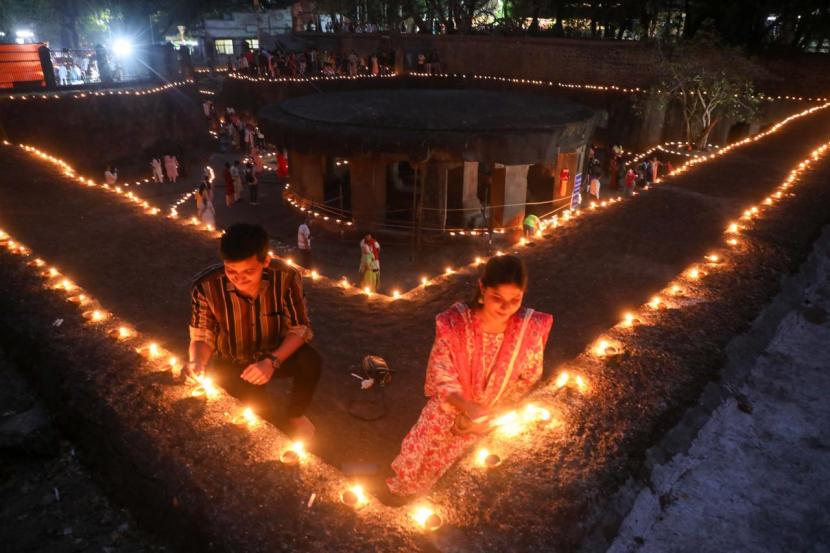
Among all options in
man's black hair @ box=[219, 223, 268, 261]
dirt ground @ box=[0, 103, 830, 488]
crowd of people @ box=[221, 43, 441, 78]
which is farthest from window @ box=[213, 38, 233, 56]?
man's black hair @ box=[219, 223, 268, 261]

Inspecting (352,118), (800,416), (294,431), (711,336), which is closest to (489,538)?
(294,431)

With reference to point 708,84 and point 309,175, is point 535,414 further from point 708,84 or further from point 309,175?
point 708,84

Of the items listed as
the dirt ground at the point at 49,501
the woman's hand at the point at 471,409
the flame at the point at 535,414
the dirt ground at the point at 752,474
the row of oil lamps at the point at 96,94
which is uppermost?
the row of oil lamps at the point at 96,94

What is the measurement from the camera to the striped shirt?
3531 mm

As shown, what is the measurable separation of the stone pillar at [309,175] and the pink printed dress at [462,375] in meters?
14.1

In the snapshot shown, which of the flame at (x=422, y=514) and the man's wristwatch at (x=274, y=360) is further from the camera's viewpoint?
the man's wristwatch at (x=274, y=360)

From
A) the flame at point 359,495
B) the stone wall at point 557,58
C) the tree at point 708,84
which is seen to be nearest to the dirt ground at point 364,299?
the flame at point 359,495

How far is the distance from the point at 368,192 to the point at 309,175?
244cm

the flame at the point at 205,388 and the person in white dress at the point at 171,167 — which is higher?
the flame at the point at 205,388

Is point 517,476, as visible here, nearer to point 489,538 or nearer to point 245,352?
point 489,538

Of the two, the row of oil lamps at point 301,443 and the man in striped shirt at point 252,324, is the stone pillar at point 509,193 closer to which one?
the row of oil lamps at point 301,443

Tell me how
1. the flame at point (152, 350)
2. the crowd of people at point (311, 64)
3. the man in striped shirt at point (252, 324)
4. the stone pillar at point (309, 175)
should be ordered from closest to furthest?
the man in striped shirt at point (252, 324) < the flame at point (152, 350) < the stone pillar at point (309, 175) < the crowd of people at point (311, 64)

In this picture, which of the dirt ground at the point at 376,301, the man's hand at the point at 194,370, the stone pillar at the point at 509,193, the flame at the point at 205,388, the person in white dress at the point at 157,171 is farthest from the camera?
the person in white dress at the point at 157,171

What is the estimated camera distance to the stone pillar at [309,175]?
16.4 m
